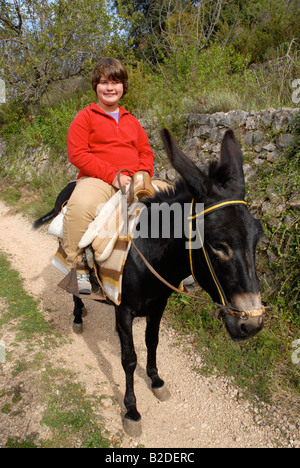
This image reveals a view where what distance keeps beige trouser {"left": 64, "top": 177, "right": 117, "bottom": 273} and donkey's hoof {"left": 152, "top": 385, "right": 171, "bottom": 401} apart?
160 centimetres

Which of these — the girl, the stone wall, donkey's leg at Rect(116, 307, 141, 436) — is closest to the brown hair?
the girl

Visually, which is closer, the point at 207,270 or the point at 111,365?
the point at 207,270

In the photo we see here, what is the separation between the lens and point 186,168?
1691 millimetres

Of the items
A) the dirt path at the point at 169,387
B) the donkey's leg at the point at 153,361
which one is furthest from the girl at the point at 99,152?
Answer: the dirt path at the point at 169,387

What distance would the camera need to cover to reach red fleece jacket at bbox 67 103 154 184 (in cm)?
268

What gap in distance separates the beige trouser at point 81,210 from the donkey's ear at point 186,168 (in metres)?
1.08

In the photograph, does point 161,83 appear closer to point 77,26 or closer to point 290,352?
point 77,26

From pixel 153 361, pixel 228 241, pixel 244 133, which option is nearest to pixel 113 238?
pixel 228 241

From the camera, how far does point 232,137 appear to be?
80.5 inches

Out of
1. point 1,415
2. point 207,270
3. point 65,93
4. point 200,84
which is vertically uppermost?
point 65,93

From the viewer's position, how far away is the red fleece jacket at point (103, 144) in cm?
268

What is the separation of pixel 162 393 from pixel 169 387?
0.20 meters
